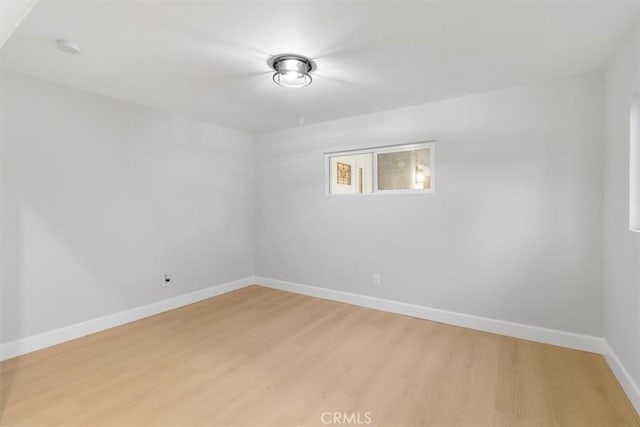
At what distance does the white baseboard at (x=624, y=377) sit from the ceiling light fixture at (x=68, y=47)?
170 inches

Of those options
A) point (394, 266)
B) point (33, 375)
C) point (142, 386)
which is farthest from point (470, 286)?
point (33, 375)

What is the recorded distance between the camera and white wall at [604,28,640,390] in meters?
1.84

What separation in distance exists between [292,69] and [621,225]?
264 cm

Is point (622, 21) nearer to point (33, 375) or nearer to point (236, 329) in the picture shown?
point (236, 329)

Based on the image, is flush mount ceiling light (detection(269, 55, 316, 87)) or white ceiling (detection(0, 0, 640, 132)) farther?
flush mount ceiling light (detection(269, 55, 316, 87))

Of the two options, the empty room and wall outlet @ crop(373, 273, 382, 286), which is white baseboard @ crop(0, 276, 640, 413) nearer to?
the empty room

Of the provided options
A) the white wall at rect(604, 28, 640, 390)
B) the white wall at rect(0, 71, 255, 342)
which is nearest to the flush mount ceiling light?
the white wall at rect(0, 71, 255, 342)

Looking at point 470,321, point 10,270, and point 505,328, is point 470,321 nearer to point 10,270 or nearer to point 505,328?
point 505,328

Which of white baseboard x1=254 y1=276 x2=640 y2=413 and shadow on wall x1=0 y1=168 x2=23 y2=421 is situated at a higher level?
shadow on wall x1=0 y1=168 x2=23 y2=421

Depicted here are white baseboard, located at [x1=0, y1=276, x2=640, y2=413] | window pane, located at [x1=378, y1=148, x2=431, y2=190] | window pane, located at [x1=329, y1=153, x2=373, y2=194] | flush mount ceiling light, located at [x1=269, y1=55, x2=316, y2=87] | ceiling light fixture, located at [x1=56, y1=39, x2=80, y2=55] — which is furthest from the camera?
window pane, located at [x1=329, y1=153, x2=373, y2=194]

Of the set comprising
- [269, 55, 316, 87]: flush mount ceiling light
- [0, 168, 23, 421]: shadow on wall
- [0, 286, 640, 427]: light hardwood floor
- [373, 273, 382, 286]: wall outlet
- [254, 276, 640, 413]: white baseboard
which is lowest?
[0, 286, 640, 427]: light hardwood floor

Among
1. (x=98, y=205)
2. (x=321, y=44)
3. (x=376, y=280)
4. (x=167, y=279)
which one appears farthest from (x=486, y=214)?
(x=98, y=205)

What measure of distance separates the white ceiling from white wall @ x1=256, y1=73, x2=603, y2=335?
343 millimetres

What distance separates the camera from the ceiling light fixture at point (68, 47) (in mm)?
2006
